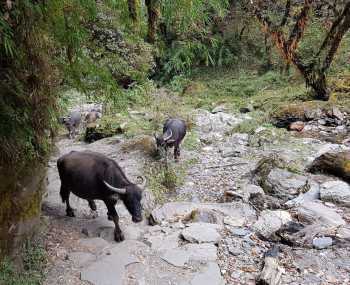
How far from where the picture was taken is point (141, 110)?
1291 cm

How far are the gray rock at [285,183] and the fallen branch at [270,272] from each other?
2.02 m

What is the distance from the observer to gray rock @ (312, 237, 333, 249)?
202 inches

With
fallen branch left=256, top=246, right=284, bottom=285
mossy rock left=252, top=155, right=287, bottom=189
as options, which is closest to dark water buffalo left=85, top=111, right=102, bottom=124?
mossy rock left=252, top=155, right=287, bottom=189

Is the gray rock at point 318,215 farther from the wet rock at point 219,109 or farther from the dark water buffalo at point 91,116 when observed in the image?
the dark water buffalo at point 91,116

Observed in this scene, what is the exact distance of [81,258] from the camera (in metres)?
4.95

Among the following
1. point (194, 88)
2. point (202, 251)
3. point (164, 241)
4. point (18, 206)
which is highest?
point (18, 206)

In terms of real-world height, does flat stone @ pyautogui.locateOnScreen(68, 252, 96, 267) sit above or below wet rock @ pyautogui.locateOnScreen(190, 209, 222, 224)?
above

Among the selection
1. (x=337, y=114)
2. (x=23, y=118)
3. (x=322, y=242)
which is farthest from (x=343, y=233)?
(x=337, y=114)

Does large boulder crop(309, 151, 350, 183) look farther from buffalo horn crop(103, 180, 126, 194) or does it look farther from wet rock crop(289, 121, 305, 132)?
buffalo horn crop(103, 180, 126, 194)

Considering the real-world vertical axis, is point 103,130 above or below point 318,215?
below

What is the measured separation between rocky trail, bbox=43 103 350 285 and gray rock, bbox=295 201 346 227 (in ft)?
0.04

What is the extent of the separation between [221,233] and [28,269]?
2385 mm

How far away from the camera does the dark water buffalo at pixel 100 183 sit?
5461 millimetres

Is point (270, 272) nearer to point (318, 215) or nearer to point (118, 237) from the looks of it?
point (318, 215)
